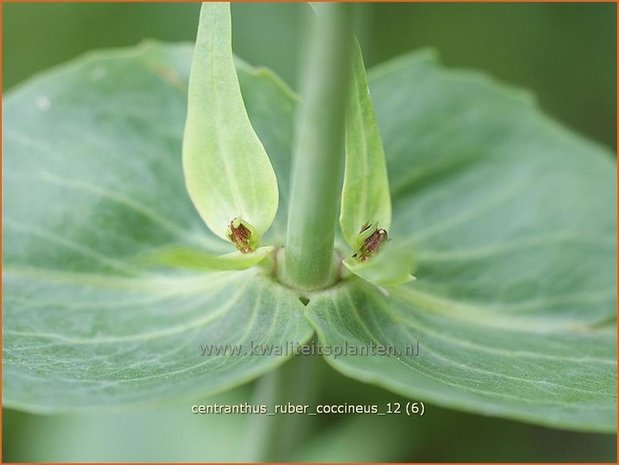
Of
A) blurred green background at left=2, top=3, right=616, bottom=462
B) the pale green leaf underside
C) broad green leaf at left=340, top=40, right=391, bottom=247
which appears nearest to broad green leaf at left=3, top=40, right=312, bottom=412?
the pale green leaf underside

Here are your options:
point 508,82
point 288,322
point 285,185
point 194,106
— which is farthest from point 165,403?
point 508,82

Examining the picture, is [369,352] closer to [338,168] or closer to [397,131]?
[338,168]

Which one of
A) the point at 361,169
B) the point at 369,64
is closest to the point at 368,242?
the point at 361,169

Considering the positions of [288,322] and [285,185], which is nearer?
[288,322]

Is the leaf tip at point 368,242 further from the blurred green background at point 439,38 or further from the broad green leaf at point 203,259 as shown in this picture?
the blurred green background at point 439,38

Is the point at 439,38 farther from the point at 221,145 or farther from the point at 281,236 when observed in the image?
the point at 221,145

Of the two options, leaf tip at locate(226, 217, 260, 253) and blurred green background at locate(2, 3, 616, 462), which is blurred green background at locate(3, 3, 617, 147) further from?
leaf tip at locate(226, 217, 260, 253)

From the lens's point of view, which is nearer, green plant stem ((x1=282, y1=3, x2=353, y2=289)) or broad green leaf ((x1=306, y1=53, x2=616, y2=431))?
green plant stem ((x1=282, y1=3, x2=353, y2=289))
